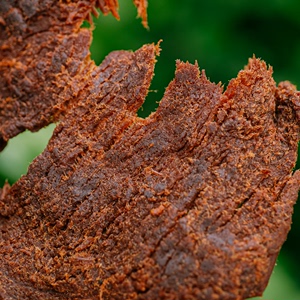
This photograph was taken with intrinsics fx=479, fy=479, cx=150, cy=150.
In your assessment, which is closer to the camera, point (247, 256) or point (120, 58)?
point (247, 256)

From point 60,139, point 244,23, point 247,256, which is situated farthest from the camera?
point 244,23

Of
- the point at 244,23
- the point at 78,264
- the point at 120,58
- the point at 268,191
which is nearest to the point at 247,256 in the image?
the point at 268,191

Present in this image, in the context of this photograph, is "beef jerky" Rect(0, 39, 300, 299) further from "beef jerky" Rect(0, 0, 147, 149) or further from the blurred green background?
the blurred green background

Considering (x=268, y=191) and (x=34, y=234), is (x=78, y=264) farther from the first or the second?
(x=268, y=191)

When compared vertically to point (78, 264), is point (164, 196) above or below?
above

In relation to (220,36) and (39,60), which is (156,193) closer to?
(39,60)

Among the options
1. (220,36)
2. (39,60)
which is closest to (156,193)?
(39,60)

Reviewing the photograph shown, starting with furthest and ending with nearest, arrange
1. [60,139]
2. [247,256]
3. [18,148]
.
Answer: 1. [18,148]
2. [60,139]
3. [247,256]

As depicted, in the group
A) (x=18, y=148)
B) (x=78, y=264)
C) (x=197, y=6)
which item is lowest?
(x=78, y=264)
